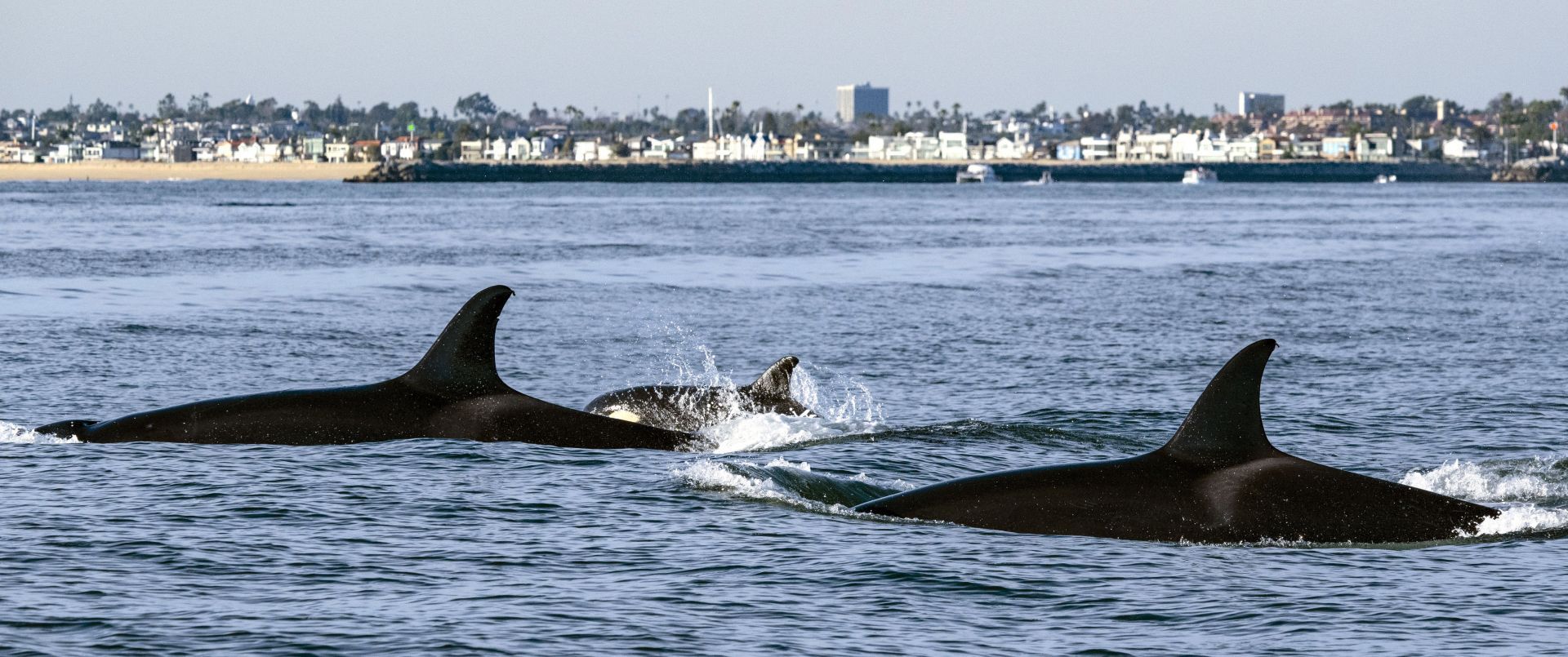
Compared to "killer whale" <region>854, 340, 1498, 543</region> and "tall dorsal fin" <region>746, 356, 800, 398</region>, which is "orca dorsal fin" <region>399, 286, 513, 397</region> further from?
"killer whale" <region>854, 340, 1498, 543</region>

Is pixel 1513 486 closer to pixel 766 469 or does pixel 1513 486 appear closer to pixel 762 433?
pixel 766 469

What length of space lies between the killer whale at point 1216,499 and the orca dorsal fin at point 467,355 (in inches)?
194

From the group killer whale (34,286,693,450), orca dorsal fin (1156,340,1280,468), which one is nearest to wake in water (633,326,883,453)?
killer whale (34,286,693,450)

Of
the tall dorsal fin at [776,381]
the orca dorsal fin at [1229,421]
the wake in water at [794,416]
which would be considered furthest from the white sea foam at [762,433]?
the orca dorsal fin at [1229,421]

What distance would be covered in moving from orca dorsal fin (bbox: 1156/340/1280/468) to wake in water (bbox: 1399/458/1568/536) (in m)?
2.93

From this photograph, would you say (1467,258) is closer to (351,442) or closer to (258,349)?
(258,349)

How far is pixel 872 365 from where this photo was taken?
3244cm

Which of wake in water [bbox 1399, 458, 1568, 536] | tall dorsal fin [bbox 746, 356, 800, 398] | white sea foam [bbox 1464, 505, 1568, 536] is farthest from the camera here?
tall dorsal fin [bbox 746, 356, 800, 398]

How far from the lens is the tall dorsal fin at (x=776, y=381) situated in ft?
71.6

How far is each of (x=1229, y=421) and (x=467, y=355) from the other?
7.32 m

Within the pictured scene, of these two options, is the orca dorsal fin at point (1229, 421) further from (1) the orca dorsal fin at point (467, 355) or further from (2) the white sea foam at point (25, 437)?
(2) the white sea foam at point (25, 437)

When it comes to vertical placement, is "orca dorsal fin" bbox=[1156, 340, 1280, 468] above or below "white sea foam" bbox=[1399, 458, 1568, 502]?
above

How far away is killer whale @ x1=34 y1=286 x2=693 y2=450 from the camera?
60.8 ft

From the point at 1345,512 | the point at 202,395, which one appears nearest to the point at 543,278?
the point at 202,395
